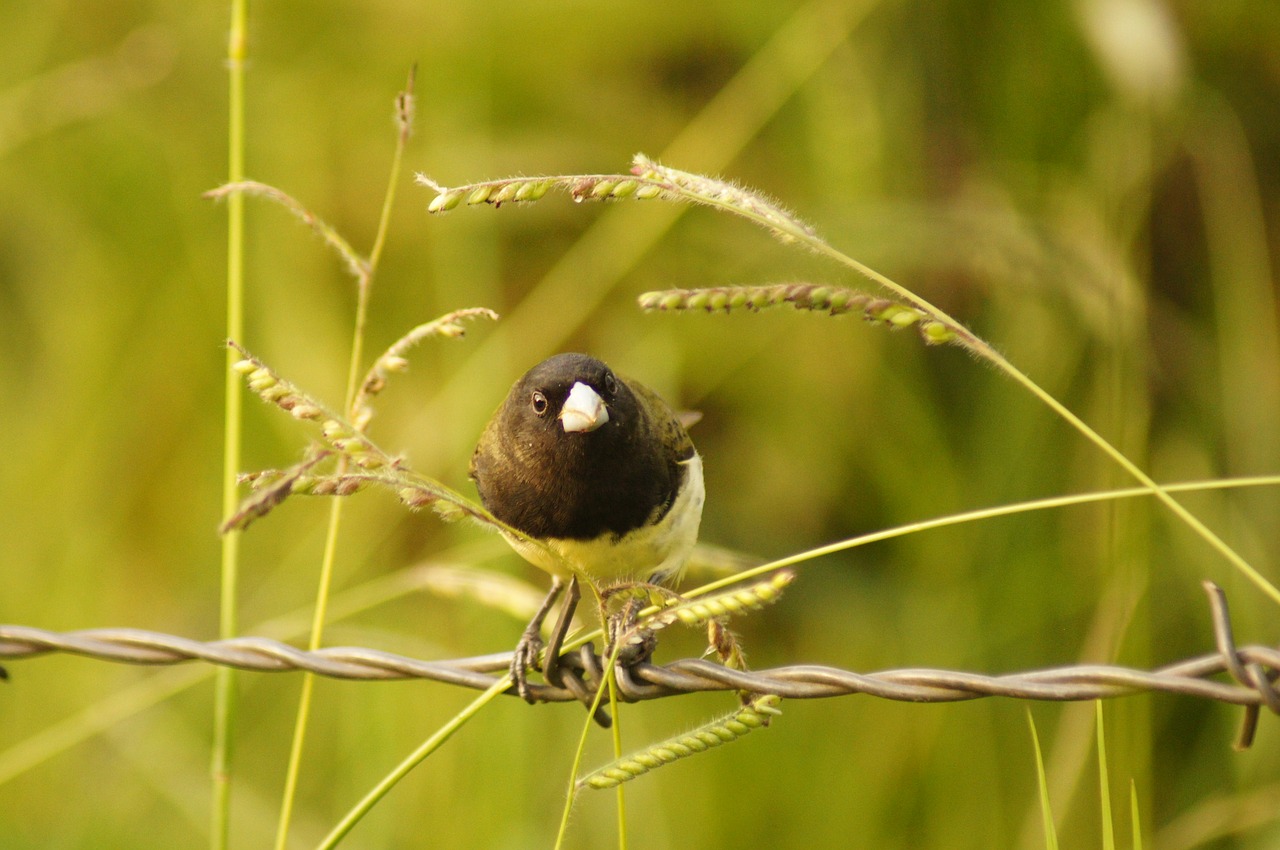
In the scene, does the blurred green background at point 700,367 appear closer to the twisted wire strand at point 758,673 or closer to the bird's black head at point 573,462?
the bird's black head at point 573,462

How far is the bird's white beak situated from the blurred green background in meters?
0.36

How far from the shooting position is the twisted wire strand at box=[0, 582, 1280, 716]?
1.24 m

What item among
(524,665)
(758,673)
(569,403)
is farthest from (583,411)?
(758,673)

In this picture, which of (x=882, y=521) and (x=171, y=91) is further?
(x=171, y=91)

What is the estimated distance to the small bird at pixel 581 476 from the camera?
204 cm

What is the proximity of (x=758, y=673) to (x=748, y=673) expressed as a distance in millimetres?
15

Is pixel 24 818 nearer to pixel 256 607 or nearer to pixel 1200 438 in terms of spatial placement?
pixel 256 607

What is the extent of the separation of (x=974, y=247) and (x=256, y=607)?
230 cm

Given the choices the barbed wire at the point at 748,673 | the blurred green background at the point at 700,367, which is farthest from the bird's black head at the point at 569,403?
the barbed wire at the point at 748,673

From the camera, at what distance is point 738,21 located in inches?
148

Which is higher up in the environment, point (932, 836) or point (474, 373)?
point (474, 373)

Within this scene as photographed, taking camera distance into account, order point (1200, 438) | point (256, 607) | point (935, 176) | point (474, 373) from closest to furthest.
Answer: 1. point (474, 373)
2. point (1200, 438)
3. point (256, 607)
4. point (935, 176)

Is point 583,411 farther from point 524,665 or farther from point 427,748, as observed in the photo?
point 427,748

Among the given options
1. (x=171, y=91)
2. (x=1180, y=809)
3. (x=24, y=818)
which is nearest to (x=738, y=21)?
(x=171, y=91)
